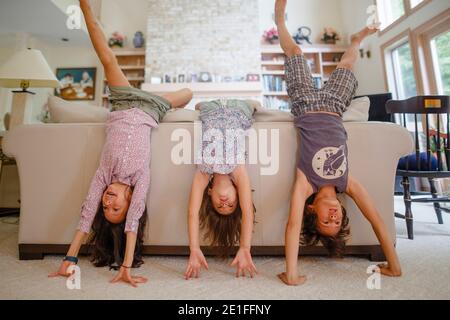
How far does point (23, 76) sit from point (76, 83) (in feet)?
10.8

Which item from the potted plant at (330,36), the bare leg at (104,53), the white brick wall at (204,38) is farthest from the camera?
the potted plant at (330,36)

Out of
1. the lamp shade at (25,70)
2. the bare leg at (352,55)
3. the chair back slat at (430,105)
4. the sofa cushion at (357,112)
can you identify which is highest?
the lamp shade at (25,70)

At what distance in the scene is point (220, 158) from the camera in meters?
1.20

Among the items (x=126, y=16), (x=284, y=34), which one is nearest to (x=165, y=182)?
(x=284, y=34)

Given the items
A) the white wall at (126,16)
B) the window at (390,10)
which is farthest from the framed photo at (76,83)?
the window at (390,10)

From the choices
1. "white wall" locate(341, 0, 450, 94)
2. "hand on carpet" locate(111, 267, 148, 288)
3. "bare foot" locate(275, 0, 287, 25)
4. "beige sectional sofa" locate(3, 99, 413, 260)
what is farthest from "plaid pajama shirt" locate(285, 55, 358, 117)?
"white wall" locate(341, 0, 450, 94)

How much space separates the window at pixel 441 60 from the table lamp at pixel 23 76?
4551 millimetres

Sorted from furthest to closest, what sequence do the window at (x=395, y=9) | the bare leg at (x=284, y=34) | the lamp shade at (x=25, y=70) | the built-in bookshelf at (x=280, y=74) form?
the built-in bookshelf at (x=280, y=74)
the window at (x=395, y=9)
the lamp shade at (x=25, y=70)
the bare leg at (x=284, y=34)

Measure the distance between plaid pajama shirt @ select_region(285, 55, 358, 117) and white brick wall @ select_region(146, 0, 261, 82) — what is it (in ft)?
10.8

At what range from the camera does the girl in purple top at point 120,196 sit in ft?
3.59

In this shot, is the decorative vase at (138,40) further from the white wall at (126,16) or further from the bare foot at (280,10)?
the bare foot at (280,10)

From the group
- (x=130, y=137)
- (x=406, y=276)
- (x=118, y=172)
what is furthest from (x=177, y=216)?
(x=406, y=276)

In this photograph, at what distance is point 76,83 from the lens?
5094 millimetres
